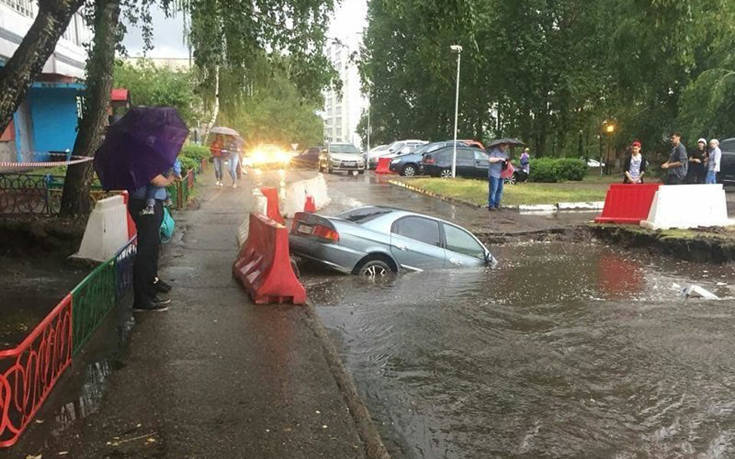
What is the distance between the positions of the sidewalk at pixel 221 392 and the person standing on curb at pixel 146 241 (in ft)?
0.72

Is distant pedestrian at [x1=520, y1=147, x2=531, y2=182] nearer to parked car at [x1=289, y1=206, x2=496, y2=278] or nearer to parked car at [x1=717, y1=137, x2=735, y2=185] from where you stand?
parked car at [x1=717, y1=137, x2=735, y2=185]

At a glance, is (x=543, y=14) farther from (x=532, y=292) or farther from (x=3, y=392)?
(x=3, y=392)

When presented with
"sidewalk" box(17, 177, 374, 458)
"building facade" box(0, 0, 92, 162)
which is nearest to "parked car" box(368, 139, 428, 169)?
"building facade" box(0, 0, 92, 162)

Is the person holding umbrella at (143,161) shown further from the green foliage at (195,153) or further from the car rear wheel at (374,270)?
the green foliage at (195,153)

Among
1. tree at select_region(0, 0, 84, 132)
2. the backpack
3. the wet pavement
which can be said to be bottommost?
the wet pavement

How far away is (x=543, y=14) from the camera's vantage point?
110ft

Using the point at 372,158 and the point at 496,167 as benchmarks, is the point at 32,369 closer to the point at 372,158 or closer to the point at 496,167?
the point at 496,167

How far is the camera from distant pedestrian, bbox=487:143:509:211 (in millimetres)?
16641

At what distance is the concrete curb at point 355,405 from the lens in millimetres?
3596

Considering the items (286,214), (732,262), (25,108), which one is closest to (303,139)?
(25,108)

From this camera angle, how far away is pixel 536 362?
5617 mm

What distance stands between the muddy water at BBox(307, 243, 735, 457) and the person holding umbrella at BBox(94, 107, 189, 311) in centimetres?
217

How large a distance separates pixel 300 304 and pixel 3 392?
3498 mm

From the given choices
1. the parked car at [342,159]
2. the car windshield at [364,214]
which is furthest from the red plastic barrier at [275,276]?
the parked car at [342,159]
